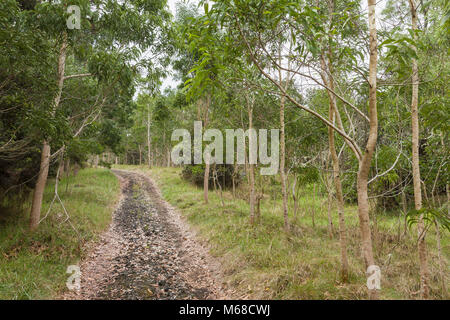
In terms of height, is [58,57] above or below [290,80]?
above

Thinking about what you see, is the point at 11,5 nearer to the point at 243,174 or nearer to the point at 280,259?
the point at 280,259

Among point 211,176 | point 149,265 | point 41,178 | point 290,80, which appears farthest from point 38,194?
point 211,176

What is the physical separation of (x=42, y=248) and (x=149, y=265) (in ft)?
9.11

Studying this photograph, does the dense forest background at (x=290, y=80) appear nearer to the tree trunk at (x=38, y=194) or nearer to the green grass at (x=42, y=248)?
the tree trunk at (x=38, y=194)

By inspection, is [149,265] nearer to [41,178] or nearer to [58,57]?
[41,178]

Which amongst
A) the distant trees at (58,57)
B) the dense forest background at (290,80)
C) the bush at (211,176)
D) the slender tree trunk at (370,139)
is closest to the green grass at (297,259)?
the dense forest background at (290,80)

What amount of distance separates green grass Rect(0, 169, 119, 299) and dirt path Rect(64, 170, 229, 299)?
440 mm

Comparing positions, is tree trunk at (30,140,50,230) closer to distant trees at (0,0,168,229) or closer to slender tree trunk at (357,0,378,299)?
distant trees at (0,0,168,229)

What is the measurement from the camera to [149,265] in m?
6.57

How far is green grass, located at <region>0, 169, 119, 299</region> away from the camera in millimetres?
4779

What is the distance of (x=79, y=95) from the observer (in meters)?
9.86
